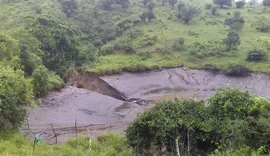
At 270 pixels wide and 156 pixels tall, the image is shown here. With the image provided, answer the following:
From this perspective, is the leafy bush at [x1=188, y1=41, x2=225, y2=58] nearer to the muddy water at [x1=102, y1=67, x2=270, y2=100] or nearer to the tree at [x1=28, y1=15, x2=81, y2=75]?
the muddy water at [x1=102, y1=67, x2=270, y2=100]

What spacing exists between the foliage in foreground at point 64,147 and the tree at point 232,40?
100 ft

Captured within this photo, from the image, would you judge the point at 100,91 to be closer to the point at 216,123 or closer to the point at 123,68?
the point at 123,68

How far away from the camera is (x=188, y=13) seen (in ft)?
188

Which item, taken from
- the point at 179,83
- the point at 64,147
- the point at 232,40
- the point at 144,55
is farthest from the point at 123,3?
the point at 64,147

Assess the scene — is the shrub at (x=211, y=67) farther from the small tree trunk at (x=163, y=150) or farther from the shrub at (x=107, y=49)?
the small tree trunk at (x=163, y=150)

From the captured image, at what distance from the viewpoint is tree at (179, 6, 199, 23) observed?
57.3 m

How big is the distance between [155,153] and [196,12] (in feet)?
144

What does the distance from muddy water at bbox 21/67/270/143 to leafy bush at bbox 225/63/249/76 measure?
2.15 feet

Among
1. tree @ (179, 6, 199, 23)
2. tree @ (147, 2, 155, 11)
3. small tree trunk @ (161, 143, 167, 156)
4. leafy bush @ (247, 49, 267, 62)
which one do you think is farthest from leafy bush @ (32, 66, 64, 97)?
tree @ (147, 2, 155, 11)

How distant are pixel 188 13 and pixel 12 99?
4297 cm

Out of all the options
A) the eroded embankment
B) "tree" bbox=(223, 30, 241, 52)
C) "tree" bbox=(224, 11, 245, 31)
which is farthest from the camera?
"tree" bbox=(224, 11, 245, 31)

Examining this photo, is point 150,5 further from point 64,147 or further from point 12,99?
point 64,147

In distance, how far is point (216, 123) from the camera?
17125 mm

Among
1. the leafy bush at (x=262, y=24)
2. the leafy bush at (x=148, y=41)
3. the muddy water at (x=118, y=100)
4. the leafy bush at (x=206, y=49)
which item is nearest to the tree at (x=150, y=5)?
the leafy bush at (x=148, y=41)
